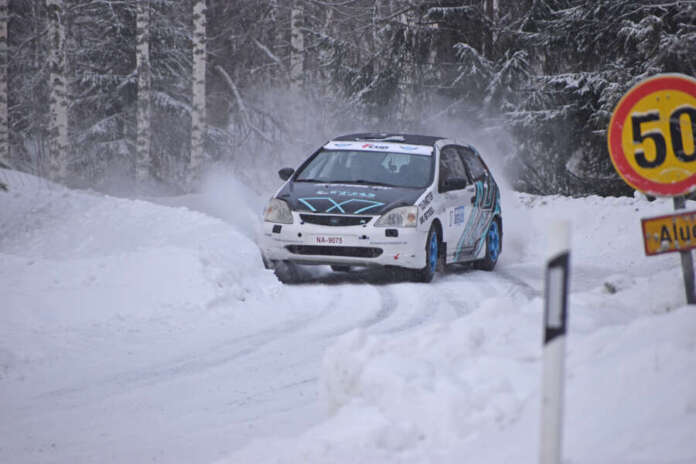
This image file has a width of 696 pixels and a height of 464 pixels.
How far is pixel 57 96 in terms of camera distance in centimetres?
2219

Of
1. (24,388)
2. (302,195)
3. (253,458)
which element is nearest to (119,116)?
(302,195)

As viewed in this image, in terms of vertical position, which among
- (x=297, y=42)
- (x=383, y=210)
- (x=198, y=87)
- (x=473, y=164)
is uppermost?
(x=297, y=42)

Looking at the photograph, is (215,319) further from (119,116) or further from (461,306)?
(119,116)

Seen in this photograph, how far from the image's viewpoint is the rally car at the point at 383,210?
10.7 metres

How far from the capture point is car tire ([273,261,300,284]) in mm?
11387

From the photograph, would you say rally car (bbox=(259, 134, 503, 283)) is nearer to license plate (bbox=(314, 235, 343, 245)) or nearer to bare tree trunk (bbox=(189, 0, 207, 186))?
license plate (bbox=(314, 235, 343, 245))

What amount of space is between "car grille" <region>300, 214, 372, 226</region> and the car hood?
0.06 metres

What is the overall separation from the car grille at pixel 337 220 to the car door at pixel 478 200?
215cm

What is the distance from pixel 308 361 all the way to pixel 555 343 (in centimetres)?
429

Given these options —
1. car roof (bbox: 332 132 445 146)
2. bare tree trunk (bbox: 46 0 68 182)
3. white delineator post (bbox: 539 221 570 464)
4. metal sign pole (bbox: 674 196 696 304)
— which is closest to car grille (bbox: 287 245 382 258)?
car roof (bbox: 332 132 445 146)

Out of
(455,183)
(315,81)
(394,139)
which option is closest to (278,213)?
(455,183)

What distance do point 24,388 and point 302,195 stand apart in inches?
203

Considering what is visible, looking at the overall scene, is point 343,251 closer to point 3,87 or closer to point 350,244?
point 350,244

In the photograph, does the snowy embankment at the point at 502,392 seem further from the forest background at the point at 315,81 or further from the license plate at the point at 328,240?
the forest background at the point at 315,81
